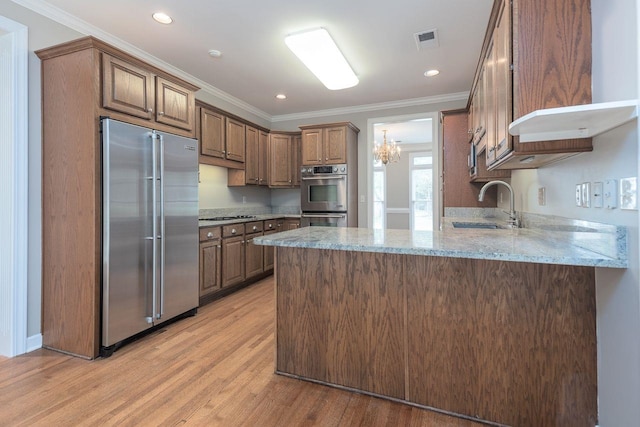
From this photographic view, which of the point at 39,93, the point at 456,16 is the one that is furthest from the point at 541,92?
the point at 39,93

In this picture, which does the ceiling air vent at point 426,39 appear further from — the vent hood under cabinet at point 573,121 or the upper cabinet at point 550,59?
the vent hood under cabinet at point 573,121

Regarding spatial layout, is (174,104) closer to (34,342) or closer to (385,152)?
(34,342)

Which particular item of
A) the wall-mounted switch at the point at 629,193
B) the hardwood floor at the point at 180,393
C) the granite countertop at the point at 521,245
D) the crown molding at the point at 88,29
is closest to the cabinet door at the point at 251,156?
the crown molding at the point at 88,29

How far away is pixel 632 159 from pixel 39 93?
139 inches

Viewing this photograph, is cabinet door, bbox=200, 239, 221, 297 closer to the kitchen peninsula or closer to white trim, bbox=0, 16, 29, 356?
white trim, bbox=0, 16, 29, 356

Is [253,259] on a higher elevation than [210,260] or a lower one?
lower

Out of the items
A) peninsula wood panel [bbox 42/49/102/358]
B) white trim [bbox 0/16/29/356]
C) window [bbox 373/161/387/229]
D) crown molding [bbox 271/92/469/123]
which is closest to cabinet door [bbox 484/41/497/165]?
crown molding [bbox 271/92/469/123]

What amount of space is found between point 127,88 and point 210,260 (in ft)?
5.91

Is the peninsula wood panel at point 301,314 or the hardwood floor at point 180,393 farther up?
the peninsula wood panel at point 301,314

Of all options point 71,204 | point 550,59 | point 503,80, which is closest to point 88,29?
point 71,204

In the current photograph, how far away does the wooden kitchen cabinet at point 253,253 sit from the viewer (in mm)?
4096

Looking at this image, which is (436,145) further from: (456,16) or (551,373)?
(551,373)

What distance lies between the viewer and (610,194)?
1.24 meters

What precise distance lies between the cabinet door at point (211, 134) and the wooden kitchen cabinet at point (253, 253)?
1.00 meters
